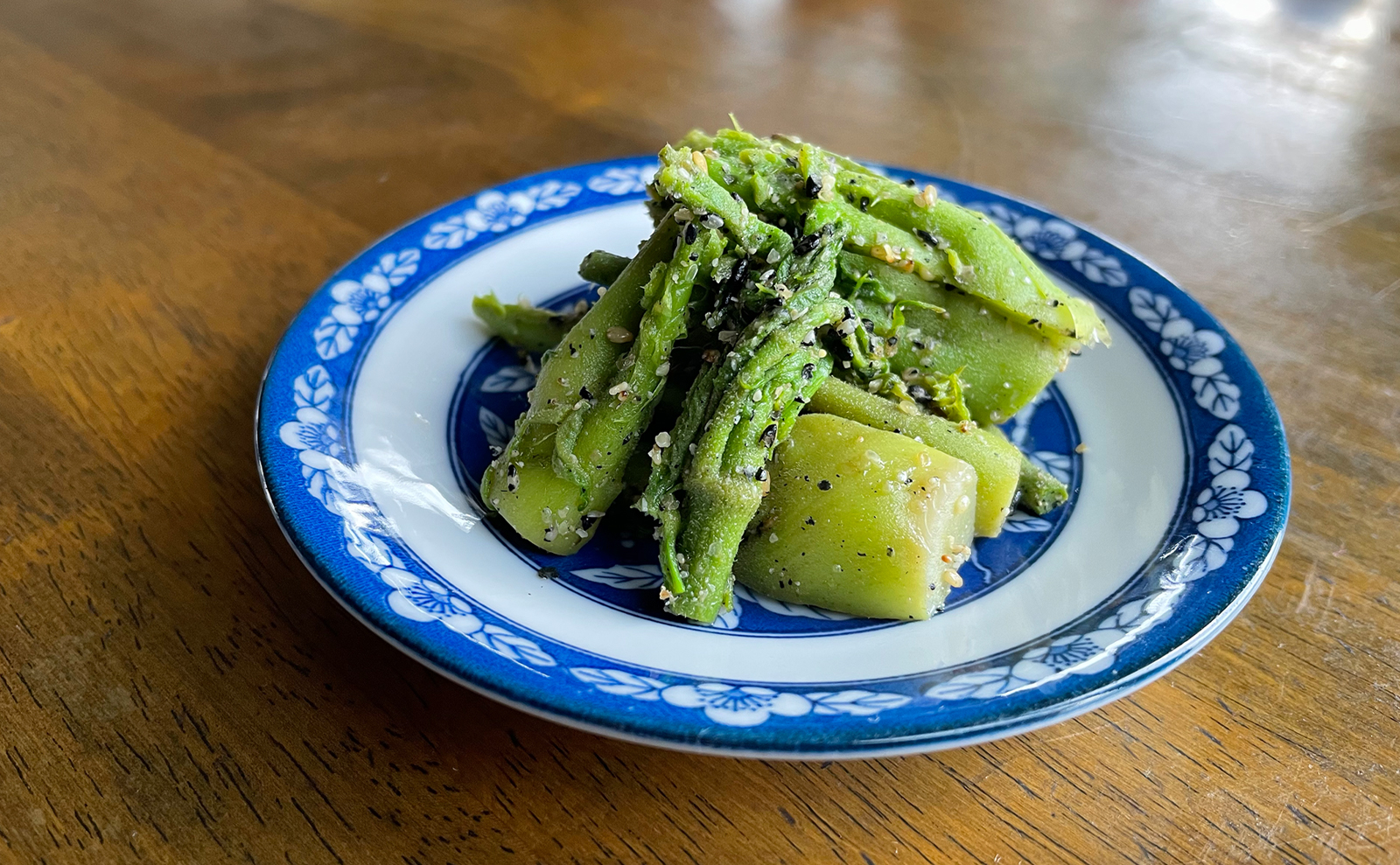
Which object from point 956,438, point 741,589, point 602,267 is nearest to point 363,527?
point 741,589

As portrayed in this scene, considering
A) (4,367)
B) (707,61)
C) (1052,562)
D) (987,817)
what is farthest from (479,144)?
(987,817)

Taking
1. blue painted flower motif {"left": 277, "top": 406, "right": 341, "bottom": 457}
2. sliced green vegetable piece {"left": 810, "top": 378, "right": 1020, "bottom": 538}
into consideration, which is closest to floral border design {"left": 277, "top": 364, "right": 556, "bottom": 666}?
blue painted flower motif {"left": 277, "top": 406, "right": 341, "bottom": 457}

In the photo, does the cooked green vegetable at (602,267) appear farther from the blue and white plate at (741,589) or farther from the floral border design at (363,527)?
the floral border design at (363,527)

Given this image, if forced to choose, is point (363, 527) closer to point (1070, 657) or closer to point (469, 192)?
point (1070, 657)

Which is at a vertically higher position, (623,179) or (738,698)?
(623,179)

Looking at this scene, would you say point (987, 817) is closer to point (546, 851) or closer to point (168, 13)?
point (546, 851)

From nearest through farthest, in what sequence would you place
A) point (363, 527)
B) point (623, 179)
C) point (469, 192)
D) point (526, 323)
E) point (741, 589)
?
1. point (363, 527)
2. point (741, 589)
3. point (526, 323)
4. point (623, 179)
5. point (469, 192)

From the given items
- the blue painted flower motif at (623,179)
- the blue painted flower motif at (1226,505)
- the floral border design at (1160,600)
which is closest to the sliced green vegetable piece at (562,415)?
the floral border design at (1160,600)
